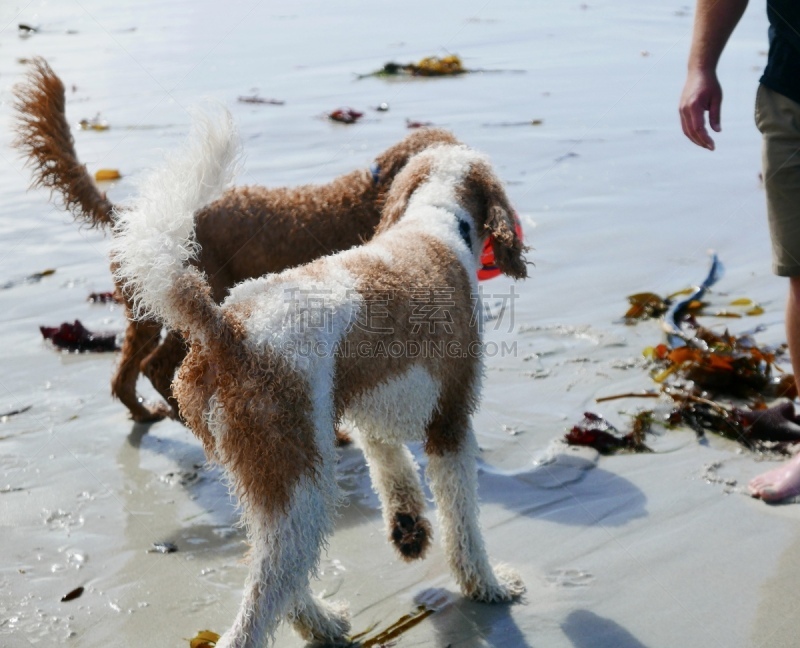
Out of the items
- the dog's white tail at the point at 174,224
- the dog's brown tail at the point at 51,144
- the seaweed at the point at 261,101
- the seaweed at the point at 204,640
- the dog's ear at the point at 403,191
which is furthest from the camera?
the seaweed at the point at 261,101

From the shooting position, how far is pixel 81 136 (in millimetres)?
8586

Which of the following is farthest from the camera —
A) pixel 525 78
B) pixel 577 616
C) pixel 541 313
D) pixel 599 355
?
pixel 525 78

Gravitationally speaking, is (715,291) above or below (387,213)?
below

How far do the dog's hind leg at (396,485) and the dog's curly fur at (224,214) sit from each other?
1.26 metres

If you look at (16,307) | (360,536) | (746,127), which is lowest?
(360,536)

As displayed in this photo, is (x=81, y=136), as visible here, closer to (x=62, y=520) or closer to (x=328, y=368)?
(x=62, y=520)

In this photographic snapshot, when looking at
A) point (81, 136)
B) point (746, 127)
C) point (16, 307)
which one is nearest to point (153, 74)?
point (81, 136)

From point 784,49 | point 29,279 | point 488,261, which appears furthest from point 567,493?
point 29,279

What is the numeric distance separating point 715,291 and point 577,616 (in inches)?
125

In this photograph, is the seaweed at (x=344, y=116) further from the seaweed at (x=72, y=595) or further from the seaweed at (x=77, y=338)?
the seaweed at (x=72, y=595)

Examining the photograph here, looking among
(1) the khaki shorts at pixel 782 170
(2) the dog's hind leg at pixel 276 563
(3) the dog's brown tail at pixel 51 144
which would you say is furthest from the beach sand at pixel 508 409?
(1) the khaki shorts at pixel 782 170

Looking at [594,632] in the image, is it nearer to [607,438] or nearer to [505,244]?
[607,438]

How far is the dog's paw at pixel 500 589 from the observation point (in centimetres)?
331

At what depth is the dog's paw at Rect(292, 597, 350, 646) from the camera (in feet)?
10.1
